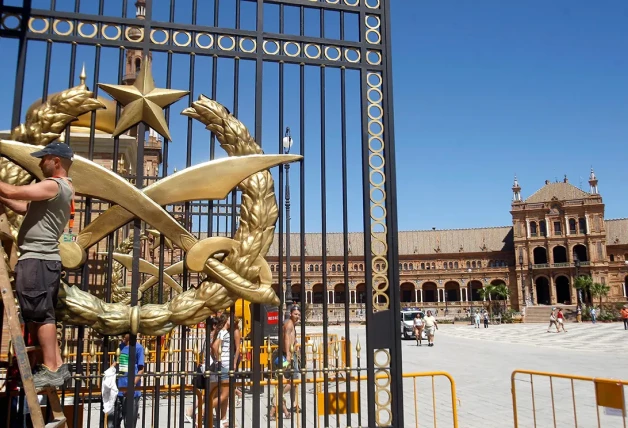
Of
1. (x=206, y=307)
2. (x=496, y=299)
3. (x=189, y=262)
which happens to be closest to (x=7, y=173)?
(x=189, y=262)

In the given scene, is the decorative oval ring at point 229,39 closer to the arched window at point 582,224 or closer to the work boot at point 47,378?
the work boot at point 47,378

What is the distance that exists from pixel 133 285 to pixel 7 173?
5.03ft

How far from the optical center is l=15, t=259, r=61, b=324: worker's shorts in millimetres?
4043

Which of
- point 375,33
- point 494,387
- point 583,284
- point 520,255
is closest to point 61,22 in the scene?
point 375,33

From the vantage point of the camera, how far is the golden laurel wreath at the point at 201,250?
4.68 m

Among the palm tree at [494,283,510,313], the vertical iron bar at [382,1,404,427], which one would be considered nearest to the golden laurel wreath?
the vertical iron bar at [382,1,404,427]

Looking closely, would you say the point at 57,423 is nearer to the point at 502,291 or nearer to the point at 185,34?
the point at 185,34

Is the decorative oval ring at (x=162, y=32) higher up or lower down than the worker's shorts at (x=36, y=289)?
higher up

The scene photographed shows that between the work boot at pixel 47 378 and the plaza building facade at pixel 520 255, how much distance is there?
58.8 m

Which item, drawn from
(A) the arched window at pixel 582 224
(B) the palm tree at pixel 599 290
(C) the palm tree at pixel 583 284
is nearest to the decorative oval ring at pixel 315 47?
(C) the palm tree at pixel 583 284

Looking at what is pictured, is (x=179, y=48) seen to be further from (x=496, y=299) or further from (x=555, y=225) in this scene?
(x=555, y=225)

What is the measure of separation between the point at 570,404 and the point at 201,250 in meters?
8.57

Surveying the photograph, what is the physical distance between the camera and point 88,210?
4828 millimetres

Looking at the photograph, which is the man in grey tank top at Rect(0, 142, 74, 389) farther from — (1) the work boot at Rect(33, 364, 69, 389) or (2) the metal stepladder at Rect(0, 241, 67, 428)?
(2) the metal stepladder at Rect(0, 241, 67, 428)
